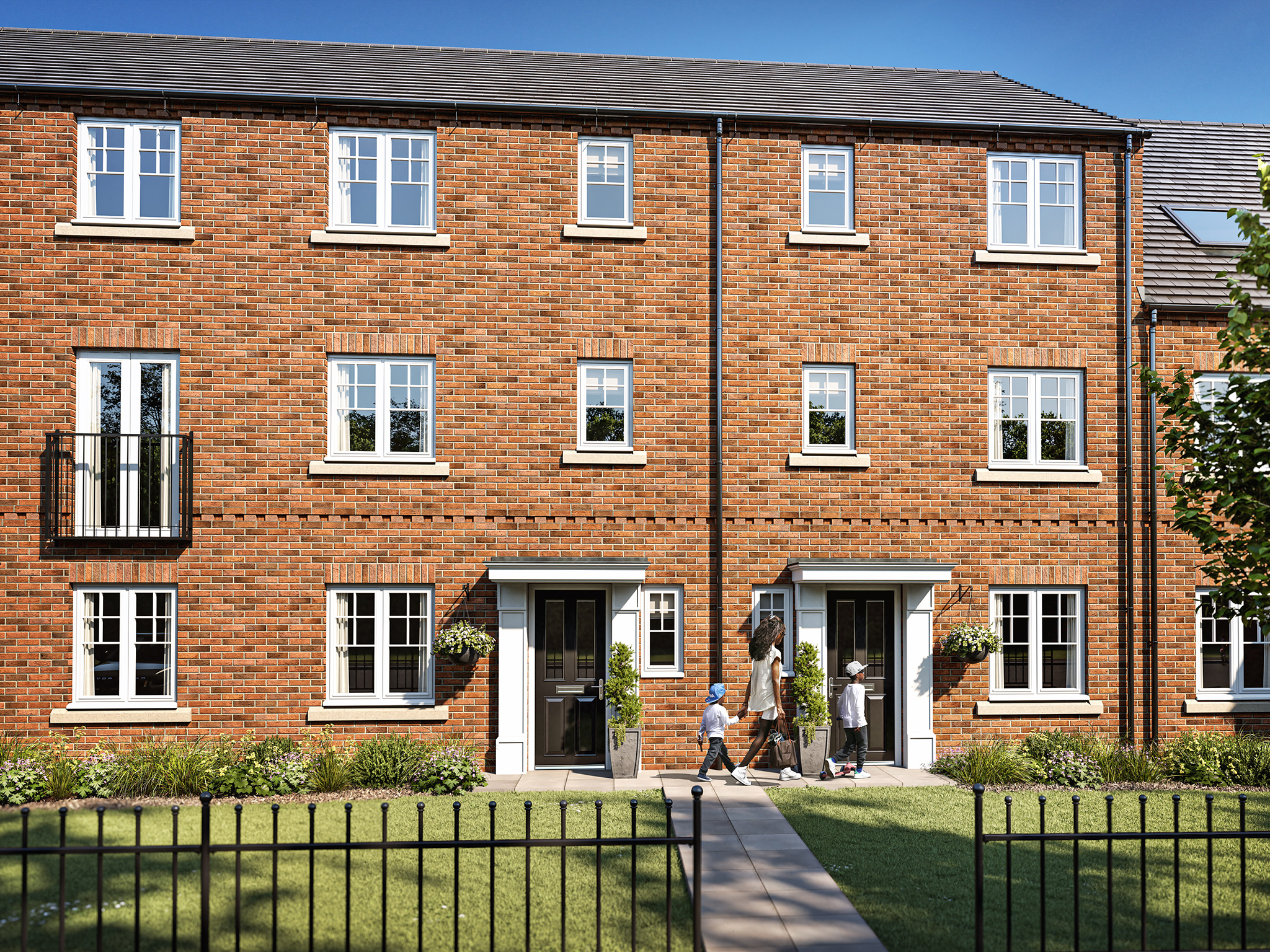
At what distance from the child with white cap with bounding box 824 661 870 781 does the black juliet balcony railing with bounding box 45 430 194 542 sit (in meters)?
9.53

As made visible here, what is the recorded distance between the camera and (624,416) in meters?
12.5

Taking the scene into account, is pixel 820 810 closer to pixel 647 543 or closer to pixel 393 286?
pixel 647 543

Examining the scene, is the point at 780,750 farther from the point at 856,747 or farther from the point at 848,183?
the point at 848,183

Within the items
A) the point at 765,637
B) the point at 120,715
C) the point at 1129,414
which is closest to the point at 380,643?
the point at 120,715

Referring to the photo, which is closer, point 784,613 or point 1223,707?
point 784,613

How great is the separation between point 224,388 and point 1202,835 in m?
12.3

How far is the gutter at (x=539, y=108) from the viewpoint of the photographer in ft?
38.5

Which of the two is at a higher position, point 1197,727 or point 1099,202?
point 1099,202

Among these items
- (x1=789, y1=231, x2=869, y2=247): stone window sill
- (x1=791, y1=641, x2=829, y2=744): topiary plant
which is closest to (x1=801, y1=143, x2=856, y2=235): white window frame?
(x1=789, y1=231, x2=869, y2=247): stone window sill

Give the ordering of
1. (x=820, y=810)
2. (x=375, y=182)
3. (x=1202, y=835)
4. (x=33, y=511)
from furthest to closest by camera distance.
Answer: (x=375, y=182)
(x=33, y=511)
(x=820, y=810)
(x=1202, y=835)

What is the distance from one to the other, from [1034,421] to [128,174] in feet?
46.3

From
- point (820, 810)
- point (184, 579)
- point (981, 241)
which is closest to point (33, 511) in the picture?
point (184, 579)

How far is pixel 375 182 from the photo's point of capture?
40.5 feet

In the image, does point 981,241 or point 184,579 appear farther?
point 981,241
